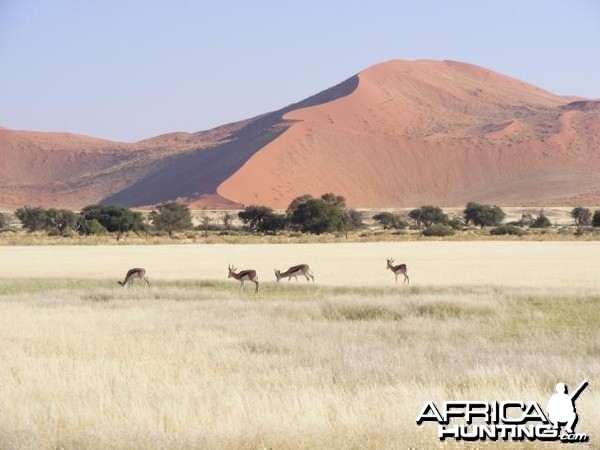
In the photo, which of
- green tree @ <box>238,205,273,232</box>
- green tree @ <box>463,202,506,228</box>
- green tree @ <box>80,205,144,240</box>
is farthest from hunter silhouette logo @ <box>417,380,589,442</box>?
green tree @ <box>463,202,506,228</box>

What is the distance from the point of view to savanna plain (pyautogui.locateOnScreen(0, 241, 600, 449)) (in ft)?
29.7

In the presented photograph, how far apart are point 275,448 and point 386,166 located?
616 ft

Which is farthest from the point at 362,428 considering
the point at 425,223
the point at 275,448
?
the point at 425,223

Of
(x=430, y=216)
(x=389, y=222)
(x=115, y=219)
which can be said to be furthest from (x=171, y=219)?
(x=430, y=216)

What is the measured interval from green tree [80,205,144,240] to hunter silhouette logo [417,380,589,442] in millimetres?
84189

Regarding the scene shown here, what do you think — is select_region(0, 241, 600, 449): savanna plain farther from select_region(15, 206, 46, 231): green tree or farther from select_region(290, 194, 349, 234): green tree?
select_region(15, 206, 46, 231): green tree

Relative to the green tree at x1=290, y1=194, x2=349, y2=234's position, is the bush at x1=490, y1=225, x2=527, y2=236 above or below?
below

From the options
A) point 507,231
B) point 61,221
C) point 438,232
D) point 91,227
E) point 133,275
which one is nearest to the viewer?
point 133,275

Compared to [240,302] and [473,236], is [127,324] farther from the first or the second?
[473,236]

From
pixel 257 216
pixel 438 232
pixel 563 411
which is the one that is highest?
pixel 257 216

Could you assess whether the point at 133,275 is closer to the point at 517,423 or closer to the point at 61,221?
the point at 517,423

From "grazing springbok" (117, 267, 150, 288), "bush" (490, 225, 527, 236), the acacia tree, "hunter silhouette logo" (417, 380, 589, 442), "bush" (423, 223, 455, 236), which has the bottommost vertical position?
"bush" (490, 225, 527, 236)

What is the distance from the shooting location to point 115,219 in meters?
93.1

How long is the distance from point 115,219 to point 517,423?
287ft
